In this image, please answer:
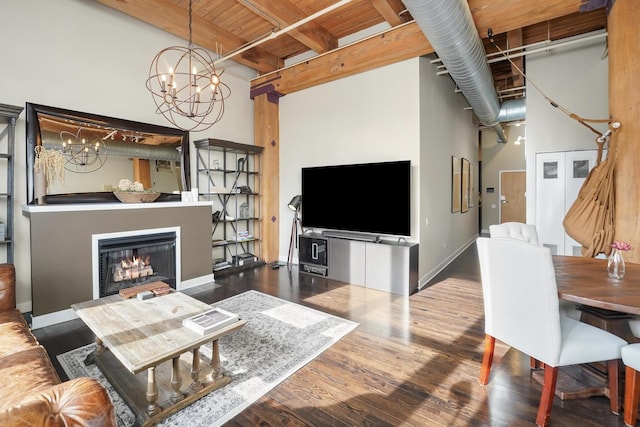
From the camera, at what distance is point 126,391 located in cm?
203

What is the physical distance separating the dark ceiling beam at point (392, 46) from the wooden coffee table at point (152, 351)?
12.4 feet

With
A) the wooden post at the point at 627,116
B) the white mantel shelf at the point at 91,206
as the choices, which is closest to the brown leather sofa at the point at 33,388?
the white mantel shelf at the point at 91,206

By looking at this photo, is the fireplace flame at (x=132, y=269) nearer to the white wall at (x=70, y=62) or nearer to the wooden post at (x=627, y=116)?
the white wall at (x=70, y=62)

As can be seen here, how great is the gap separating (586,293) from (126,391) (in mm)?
2908

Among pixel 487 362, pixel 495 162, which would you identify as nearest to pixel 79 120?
pixel 487 362

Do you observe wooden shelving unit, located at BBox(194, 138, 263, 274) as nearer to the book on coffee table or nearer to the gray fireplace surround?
the gray fireplace surround


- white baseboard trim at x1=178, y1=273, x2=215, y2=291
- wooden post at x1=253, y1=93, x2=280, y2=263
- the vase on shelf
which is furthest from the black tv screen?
the vase on shelf

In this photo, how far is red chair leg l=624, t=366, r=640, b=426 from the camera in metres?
1.68

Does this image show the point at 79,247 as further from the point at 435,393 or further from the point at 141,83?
the point at 435,393

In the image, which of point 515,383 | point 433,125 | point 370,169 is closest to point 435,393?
point 515,383

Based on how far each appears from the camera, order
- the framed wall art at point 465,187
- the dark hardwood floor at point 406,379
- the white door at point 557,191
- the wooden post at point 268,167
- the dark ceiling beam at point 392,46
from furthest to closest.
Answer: the framed wall art at point 465,187 < the wooden post at point 268,167 < the white door at point 557,191 < the dark ceiling beam at point 392,46 < the dark hardwood floor at point 406,379

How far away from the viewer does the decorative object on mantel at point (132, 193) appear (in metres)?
3.72

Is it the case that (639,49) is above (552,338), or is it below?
above

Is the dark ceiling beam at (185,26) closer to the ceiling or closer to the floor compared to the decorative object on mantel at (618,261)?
closer to the ceiling
